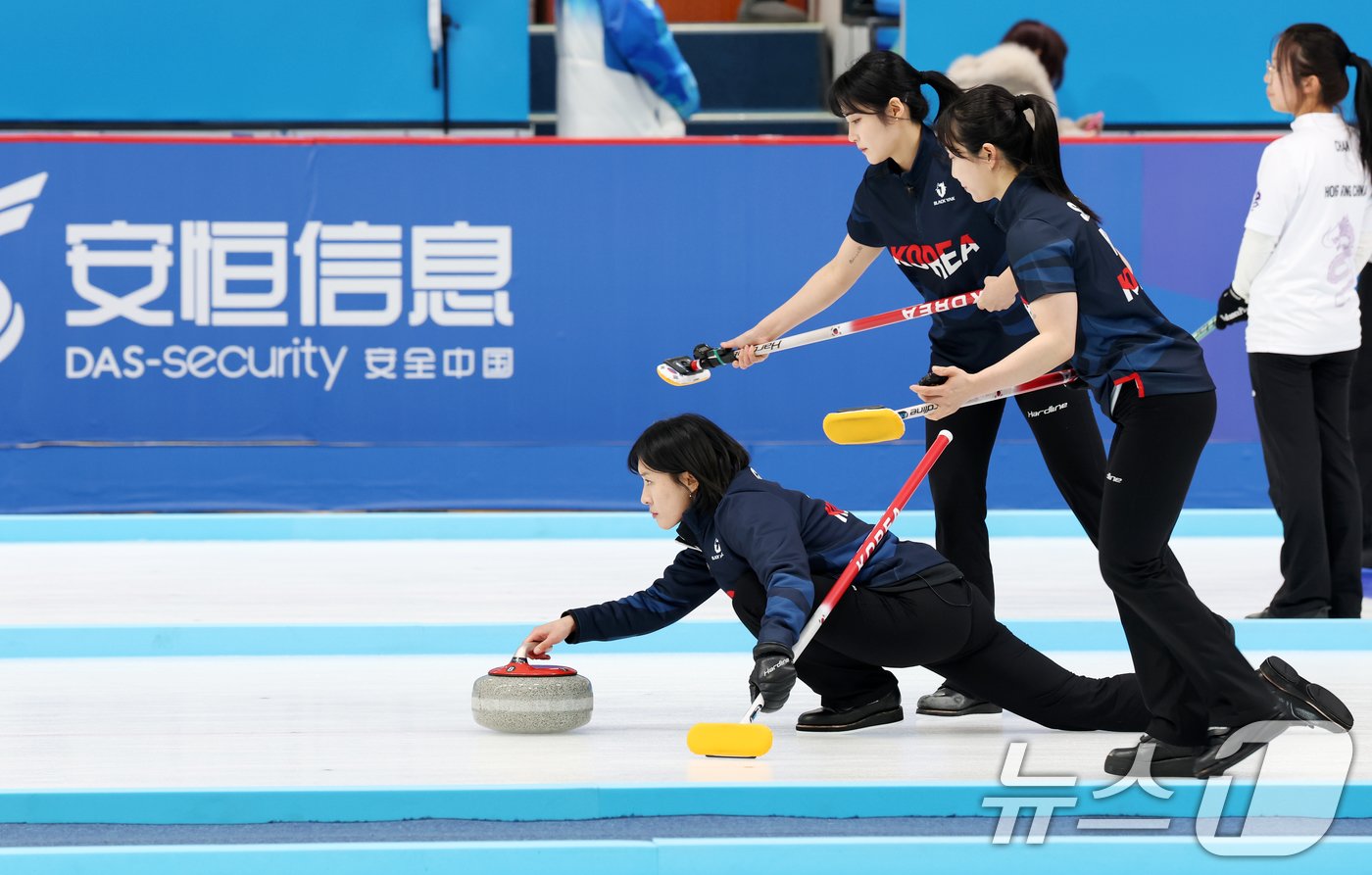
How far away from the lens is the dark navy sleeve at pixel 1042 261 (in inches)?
105

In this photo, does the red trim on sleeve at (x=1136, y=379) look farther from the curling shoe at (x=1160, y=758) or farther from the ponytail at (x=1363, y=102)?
the ponytail at (x=1363, y=102)

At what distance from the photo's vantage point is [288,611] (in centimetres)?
452

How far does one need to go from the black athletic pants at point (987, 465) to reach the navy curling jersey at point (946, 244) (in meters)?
0.12

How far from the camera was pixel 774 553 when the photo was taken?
9.53 ft

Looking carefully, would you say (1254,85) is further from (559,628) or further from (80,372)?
(559,628)

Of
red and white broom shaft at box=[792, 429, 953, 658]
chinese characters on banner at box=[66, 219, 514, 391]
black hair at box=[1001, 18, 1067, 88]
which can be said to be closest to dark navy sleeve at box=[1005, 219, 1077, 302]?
red and white broom shaft at box=[792, 429, 953, 658]

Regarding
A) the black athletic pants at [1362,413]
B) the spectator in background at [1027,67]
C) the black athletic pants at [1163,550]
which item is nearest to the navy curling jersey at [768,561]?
the black athletic pants at [1163,550]

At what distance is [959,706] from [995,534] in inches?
120

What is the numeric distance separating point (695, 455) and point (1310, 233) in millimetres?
1996

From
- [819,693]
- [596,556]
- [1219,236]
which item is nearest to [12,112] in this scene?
Result: [596,556]

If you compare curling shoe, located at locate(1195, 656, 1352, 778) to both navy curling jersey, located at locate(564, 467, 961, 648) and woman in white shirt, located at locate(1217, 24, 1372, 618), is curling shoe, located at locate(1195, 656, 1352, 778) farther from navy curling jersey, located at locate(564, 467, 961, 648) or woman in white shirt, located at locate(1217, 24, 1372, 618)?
woman in white shirt, located at locate(1217, 24, 1372, 618)

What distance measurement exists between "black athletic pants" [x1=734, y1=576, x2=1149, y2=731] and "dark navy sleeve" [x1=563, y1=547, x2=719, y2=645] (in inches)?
5.8

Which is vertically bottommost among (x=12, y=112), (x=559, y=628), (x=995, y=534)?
(x=995, y=534)

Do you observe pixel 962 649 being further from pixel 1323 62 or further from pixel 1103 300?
pixel 1323 62
